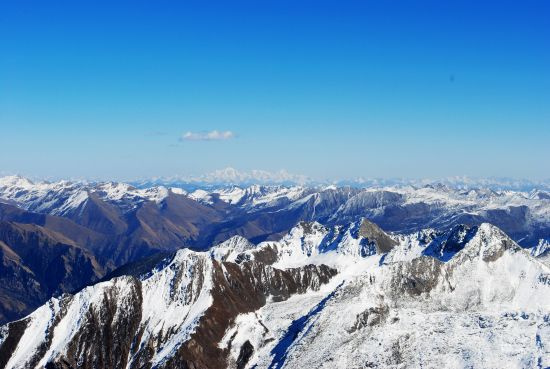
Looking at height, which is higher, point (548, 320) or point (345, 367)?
point (548, 320)

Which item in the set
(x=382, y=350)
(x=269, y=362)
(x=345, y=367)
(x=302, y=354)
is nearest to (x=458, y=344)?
(x=382, y=350)

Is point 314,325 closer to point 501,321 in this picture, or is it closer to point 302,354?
point 302,354

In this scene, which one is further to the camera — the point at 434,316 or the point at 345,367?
the point at 434,316

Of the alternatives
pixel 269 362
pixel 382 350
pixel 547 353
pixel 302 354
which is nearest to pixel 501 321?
pixel 547 353

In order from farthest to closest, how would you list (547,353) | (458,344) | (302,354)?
(302,354)
(458,344)
(547,353)

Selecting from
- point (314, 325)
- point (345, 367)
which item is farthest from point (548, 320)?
point (314, 325)

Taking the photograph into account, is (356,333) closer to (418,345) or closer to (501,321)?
(418,345)

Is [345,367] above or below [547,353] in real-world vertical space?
below

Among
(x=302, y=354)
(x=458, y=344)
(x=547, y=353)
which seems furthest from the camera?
(x=302, y=354)

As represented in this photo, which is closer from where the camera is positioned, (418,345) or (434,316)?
(418,345)
